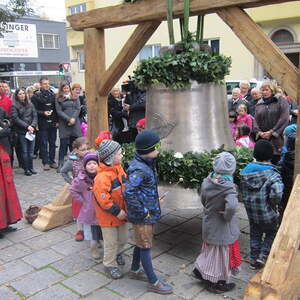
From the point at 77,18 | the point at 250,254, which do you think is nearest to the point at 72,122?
the point at 77,18

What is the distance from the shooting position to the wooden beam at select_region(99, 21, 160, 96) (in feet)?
12.9

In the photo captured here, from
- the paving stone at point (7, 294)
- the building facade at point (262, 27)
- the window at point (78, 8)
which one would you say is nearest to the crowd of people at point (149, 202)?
the paving stone at point (7, 294)

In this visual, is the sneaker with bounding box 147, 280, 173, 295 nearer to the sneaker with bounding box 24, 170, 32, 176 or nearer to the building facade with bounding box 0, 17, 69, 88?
the sneaker with bounding box 24, 170, 32, 176

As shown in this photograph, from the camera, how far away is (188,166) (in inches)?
132

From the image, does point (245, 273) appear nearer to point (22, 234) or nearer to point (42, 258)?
point (42, 258)

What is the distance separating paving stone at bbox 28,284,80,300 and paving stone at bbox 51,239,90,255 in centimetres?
72

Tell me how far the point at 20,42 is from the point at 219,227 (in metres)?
37.6

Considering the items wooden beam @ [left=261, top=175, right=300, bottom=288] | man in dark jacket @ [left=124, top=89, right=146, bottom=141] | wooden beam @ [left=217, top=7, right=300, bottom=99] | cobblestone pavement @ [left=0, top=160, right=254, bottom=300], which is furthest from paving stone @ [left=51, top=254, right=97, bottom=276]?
man in dark jacket @ [left=124, top=89, right=146, bottom=141]

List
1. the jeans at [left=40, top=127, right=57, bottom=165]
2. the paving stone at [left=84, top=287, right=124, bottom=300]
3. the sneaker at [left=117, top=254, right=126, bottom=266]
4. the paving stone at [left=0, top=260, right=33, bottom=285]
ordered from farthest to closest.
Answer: the jeans at [left=40, top=127, right=57, bottom=165]
the sneaker at [left=117, top=254, right=126, bottom=266]
the paving stone at [left=0, top=260, right=33, bottom=285]
the paving stone at [left=84, top=287, right=124, bottom=300]

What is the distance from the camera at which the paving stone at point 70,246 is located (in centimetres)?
404

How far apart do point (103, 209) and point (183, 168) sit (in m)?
0.77

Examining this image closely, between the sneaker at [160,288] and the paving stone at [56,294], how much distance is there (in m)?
0.60

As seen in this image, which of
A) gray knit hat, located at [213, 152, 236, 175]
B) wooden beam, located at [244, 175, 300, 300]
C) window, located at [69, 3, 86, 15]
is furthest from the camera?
window, located at [69, 3, 86, 15]

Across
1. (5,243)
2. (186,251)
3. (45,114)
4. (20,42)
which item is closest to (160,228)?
(186,251)
